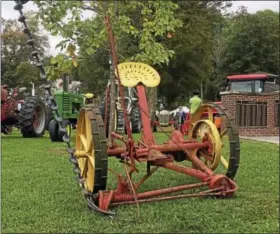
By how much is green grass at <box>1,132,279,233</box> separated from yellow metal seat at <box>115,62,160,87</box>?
4.32ft

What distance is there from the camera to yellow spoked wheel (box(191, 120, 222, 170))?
601cm

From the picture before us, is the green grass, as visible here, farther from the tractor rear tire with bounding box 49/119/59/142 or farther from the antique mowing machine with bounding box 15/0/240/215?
the tractor rear tire with bounding box 49/119/59/142

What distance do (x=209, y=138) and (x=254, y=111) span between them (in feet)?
46.7

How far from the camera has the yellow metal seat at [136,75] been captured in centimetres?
585

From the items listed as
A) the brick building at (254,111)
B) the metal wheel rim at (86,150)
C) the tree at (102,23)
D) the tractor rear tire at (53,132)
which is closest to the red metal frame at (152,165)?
the metal wheel rim at (86,150)

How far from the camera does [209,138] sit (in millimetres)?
6266

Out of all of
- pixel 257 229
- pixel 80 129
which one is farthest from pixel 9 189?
pixel 257 229

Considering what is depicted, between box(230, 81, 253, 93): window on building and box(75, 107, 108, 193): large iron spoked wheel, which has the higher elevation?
box(230, 81, 253, 93): window on building

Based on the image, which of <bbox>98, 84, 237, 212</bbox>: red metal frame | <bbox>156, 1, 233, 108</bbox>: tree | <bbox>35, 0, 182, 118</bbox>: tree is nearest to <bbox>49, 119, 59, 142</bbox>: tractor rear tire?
<bbox>35, 0, 182, 118</bbox>: tree

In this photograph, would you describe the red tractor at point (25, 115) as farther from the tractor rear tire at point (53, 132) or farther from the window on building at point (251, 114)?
the window on building at point (251, 114)

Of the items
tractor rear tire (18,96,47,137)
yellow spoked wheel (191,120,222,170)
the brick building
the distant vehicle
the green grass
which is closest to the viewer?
the green grass

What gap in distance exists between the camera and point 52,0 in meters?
6.91

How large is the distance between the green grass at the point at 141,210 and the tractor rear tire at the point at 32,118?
26.2 feet

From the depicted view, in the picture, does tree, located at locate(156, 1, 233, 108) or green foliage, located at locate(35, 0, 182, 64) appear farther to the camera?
tree, located at locate(156, 1, 233, 108)
